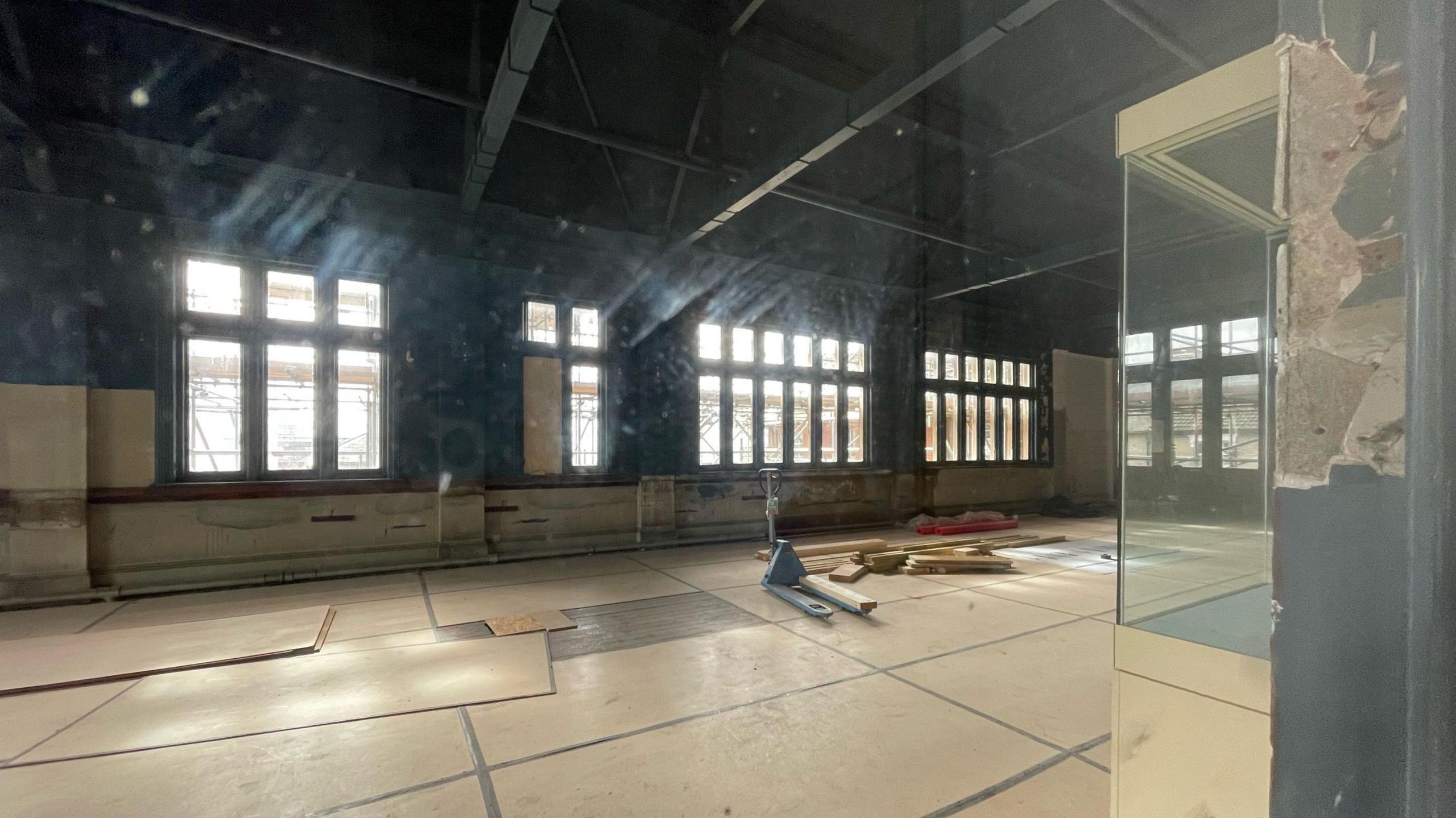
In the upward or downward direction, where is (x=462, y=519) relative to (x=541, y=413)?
downward

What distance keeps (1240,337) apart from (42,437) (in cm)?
755

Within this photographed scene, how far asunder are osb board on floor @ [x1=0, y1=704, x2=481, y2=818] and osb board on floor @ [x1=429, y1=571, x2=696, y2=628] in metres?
1.52

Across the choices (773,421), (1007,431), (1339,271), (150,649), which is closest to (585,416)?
(773,421)

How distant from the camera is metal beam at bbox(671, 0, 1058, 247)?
3.29m

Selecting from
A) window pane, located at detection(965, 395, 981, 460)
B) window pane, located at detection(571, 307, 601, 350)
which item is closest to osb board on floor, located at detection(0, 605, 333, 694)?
window pane, located at detection(571, 307, 601, 350)

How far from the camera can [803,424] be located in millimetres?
8469

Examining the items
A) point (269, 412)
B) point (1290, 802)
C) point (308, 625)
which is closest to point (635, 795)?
point (1290, 802)

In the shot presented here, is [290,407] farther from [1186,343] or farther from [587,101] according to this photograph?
[1186,343]

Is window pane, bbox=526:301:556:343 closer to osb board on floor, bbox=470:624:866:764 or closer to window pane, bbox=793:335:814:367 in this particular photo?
window pane, bbox=793:335:814:367

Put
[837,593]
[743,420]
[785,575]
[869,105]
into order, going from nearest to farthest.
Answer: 1. [869,105]
2. [837,593]
3. [785,575]
4. [743,420]

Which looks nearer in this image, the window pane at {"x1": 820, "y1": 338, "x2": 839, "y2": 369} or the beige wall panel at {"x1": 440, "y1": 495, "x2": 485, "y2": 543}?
the beige wall panel at {"x1": 440, "y1": 495, "x2": 485, "y2": 543}

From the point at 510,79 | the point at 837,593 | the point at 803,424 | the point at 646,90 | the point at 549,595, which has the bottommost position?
the point at 549,595

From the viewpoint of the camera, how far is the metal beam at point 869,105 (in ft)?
10.8

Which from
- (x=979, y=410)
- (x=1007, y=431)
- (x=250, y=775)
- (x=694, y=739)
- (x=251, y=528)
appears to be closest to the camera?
(x=250, y=775)
